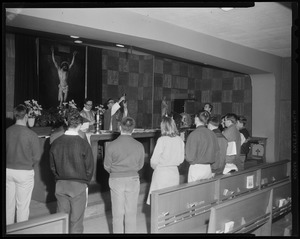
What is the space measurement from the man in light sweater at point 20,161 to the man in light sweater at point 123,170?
2.65ft

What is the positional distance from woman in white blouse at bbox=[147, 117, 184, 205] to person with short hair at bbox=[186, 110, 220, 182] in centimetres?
20

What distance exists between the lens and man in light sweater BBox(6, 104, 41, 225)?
3195 mm

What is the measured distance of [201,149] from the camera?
3.84 metres

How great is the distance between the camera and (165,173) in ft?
12.0

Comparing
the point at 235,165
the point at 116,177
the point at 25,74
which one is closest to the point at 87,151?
the point at 116,177

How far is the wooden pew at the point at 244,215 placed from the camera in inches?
124

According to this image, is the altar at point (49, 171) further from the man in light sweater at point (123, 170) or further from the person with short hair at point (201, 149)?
the person with short hair at point (201, 149)

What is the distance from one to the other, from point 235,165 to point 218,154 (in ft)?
2.39

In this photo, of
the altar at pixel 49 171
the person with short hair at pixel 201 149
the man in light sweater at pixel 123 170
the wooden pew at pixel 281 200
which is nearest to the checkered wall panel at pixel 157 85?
the altar at pixel 49 171

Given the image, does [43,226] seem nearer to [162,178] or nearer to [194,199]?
[162,178]

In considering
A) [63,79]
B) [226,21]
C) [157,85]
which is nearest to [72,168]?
[226,21]

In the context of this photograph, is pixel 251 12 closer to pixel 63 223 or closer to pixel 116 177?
pixel 116 177

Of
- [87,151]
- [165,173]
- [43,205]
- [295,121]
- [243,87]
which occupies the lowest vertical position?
[43,205]

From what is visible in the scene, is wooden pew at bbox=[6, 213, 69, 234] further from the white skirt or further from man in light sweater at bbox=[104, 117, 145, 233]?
the white skirt
